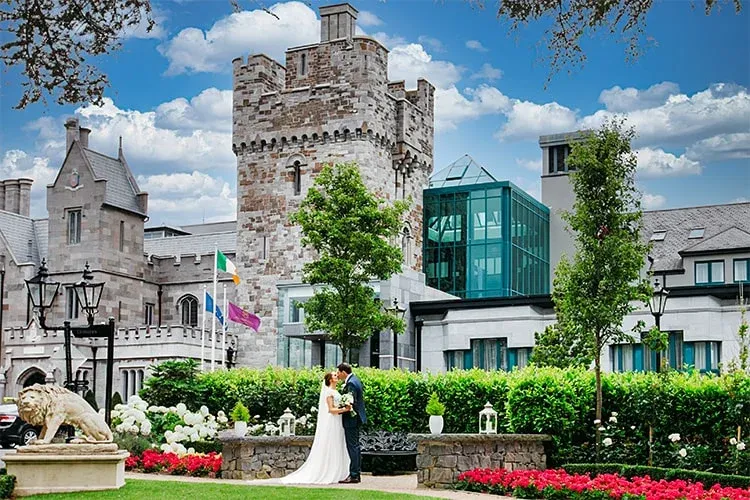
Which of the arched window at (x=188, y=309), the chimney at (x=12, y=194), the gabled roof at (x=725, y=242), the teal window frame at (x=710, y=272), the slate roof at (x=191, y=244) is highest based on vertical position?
the chimney at (x=12, y=194)

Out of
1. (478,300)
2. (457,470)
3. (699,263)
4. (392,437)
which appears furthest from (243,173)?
(457,470)

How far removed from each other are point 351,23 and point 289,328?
61.7ft

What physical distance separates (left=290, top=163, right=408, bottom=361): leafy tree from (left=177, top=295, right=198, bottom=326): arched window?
2728 cm

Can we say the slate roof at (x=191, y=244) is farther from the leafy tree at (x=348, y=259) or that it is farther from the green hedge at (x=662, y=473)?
the green hedge at (x=662, y=473)

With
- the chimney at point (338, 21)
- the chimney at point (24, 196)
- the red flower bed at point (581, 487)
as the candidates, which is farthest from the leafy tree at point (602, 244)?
the chimney at point (24, 196)

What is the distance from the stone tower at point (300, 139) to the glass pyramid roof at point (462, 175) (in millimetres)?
3090

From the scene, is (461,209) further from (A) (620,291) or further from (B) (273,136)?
(A) (620,291)

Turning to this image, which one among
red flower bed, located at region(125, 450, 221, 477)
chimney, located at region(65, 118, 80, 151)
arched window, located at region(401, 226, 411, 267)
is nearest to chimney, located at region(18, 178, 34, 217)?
chimney, located at region(65, 118, 80, 151)

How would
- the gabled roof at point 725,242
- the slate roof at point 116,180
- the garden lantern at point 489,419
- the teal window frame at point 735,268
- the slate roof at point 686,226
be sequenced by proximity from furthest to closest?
the slate roof at point 116,180 < the slate roof at point 686,226 < the gabled roof at point 725,242 < the teal window frame at point 735,268 < the garden lantern at point 489,419

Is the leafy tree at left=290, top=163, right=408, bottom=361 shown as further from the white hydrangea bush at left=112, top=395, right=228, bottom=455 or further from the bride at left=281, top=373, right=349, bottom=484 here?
the bride at left=281, top=373, right=349, bottom=484

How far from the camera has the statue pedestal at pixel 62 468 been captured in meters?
17.3

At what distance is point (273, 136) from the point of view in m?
58.7

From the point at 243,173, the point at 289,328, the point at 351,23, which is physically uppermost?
the point at 351,23

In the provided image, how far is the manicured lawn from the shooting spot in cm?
1672
